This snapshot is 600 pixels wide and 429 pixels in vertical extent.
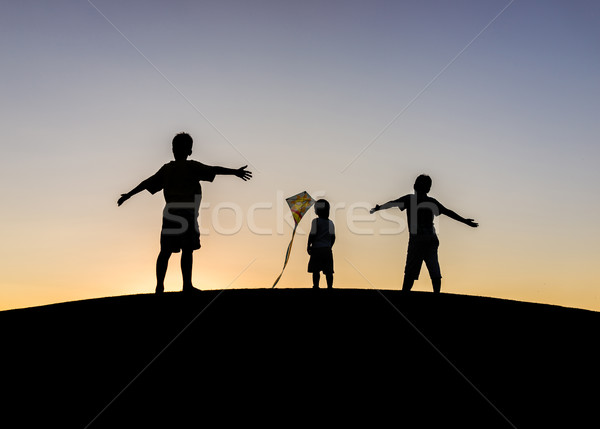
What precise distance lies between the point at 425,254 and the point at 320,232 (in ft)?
8.43

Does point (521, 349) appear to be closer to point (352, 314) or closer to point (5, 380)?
point (352, 314)

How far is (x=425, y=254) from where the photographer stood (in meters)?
9.80

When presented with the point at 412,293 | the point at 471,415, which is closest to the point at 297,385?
the point at 471,415

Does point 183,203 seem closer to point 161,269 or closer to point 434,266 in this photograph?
point 161,269

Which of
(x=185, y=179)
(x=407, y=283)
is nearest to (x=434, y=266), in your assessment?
(x=407, y=283)

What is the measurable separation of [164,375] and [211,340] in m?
0.91

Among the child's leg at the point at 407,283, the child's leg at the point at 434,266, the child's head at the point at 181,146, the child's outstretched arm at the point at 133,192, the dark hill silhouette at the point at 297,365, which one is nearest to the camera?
the dark hill silhouette at the point at 297,365

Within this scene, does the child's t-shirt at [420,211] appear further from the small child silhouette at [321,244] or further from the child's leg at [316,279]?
the child's leg at [316,279]

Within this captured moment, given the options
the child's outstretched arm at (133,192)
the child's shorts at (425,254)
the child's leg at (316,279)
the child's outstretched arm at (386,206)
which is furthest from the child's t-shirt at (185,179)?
the child's leg at (316,279)

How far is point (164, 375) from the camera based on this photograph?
5109mm

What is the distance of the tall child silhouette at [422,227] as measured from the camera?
32.1 ft

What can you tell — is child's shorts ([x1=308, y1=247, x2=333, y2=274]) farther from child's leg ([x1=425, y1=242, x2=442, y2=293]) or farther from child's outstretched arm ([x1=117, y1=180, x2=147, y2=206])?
child's outstretched arm ([x1=117, y1=180, x2=147, y2=206])

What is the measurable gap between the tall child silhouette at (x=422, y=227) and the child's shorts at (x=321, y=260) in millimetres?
2207

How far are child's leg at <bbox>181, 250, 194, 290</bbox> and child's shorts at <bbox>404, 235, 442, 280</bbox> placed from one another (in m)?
3.66
